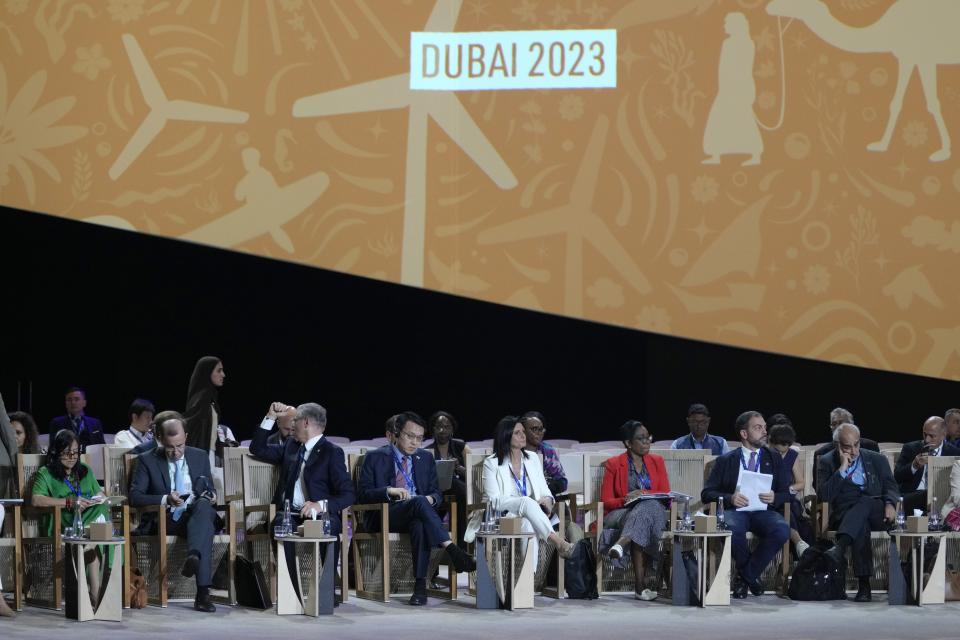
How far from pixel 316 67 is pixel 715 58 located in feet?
9.09

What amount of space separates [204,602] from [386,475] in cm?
113

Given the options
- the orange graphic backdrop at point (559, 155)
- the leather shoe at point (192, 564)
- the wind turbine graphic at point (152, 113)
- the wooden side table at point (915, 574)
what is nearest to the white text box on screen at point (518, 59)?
the orange graphic backdrop at point (559, 155)

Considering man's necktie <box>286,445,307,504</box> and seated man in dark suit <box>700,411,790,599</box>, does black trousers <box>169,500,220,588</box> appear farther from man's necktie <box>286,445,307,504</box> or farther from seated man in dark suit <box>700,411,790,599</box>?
seated man in dark suit <box>700,411,790,599</box>

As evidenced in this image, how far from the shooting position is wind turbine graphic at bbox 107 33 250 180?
404 inches

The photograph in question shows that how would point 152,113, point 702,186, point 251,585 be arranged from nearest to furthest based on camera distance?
point 251,585, point 702,186, point 152,113

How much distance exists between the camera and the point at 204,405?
8633mm

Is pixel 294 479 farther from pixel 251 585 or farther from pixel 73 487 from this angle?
pixel 73 487

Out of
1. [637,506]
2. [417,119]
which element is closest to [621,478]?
[637,506]

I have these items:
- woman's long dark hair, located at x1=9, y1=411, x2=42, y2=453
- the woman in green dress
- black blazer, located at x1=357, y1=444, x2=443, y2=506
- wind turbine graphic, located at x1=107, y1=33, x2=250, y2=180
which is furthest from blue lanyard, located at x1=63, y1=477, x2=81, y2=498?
wind turbine graphic, located at x1=107, y1=33, x2=250, y2=180

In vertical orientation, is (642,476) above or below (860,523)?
above

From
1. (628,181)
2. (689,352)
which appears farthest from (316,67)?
(689,352)

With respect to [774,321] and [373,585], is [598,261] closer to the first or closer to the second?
[774,321]

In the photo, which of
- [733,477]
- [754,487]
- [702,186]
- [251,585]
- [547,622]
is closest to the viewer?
[547,622]

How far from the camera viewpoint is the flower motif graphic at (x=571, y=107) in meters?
10.1
